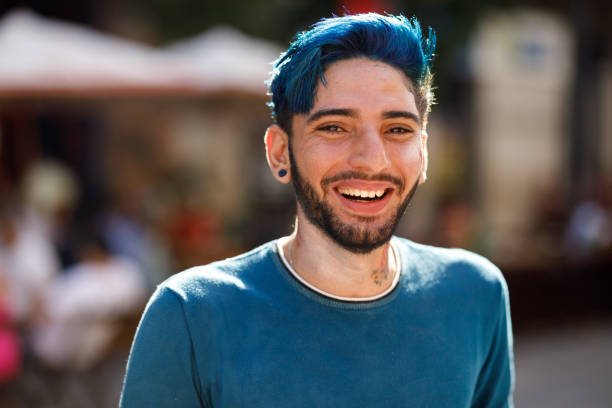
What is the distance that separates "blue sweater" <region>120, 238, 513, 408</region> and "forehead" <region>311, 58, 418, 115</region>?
0.45 metres

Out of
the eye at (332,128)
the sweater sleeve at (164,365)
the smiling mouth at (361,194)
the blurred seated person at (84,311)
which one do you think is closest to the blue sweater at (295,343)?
the sweater sleeve at (164,365)

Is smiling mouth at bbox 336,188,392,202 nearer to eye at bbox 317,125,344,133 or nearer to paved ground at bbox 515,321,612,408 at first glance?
eye at bbox 317,125,344,133

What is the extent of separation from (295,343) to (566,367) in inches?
236

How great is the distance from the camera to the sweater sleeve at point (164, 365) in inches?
61.7

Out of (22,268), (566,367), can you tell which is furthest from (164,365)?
(566,367)

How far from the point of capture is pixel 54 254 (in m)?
5.37

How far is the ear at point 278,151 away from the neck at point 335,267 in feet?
0.51

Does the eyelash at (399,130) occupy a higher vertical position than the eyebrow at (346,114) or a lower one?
lower

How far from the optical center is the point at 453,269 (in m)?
1.97

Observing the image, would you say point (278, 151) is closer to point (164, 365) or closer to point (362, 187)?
point (362, 187)

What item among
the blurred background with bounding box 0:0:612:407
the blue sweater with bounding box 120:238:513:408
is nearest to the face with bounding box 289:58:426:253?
the blue sweater with bounding box 120:238:513:408

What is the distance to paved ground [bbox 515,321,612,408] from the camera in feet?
19.8

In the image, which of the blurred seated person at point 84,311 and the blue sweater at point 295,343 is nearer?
the blue sweater at point 295,343

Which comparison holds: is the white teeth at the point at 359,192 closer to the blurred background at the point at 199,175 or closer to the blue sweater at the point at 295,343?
the blue sweater at the point at 295,343
